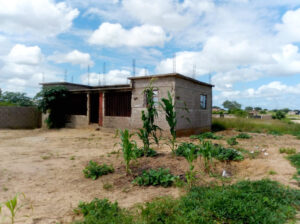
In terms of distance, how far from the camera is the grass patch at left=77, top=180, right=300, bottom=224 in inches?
98.6

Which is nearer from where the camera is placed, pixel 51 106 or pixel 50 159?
pixel 50 159

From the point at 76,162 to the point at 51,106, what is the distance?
28.7 ft

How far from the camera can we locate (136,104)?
10.5 metres

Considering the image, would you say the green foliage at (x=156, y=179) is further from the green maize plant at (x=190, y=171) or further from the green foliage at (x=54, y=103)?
the green foliage at (x=54, y=103)

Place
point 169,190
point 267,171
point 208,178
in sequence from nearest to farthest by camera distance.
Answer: point 169,190 → point 208,178 → point 267,171

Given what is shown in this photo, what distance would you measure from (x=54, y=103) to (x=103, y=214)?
38.5 ft

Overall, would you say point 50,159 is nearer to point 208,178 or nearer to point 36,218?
point 36,218

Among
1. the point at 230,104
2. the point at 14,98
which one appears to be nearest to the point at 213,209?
the point at 14,98

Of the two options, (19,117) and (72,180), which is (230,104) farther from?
(72,180)

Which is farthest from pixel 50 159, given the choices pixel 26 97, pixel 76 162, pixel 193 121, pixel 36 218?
pixel 26 97

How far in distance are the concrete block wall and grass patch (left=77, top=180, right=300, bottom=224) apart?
43.4ft

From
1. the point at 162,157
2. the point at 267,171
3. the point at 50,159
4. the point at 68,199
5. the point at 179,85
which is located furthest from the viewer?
the point at 179,85

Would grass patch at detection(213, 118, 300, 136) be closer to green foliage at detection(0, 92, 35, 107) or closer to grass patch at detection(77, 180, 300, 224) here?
grass patch at detection(77, 180, 300, 224)

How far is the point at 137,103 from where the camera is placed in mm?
10461
